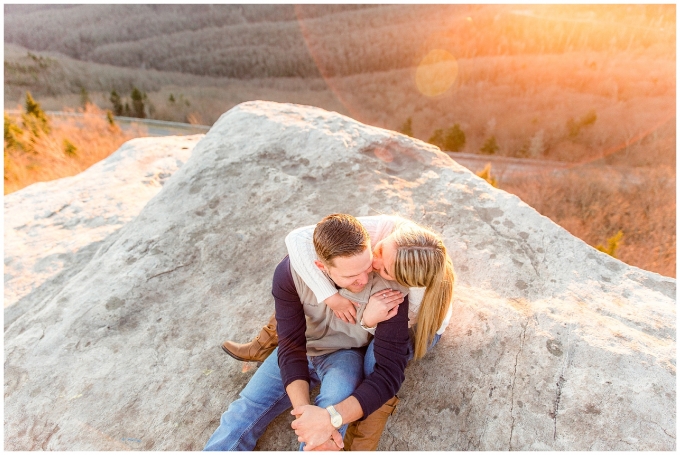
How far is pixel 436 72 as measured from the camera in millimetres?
27562

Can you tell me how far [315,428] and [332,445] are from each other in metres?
0.15

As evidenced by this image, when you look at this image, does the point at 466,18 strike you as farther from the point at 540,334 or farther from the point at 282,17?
the point at 540,334

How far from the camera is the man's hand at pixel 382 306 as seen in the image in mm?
2070

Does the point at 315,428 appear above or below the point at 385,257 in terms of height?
below

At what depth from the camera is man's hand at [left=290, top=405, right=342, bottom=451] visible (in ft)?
6.68

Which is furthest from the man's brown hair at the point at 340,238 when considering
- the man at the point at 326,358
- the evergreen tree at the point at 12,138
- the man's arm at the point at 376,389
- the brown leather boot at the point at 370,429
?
the evergreen tree at the point at 12,138

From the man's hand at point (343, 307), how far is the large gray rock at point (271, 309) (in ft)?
2.15

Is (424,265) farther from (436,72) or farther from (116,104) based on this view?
(436,72)

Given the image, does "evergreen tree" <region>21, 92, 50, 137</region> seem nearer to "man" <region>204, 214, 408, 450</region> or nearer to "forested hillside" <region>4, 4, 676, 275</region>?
"forested hillside" <region>4, 4, 676, 275</region>

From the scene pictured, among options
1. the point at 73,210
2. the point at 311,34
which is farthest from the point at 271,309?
the point at 311,34

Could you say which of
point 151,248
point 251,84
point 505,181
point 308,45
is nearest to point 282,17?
point 308,45

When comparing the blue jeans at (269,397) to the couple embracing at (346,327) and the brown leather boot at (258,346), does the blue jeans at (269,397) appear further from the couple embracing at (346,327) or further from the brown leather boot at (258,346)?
the brown leather boot at (258,346)

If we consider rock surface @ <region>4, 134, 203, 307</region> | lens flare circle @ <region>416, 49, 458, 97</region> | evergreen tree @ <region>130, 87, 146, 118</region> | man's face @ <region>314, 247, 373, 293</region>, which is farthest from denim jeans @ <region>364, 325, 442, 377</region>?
lens flare circle @ <region>416, 49, 458, 97</region>

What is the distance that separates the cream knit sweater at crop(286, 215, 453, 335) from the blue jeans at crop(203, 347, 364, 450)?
1.49ft
